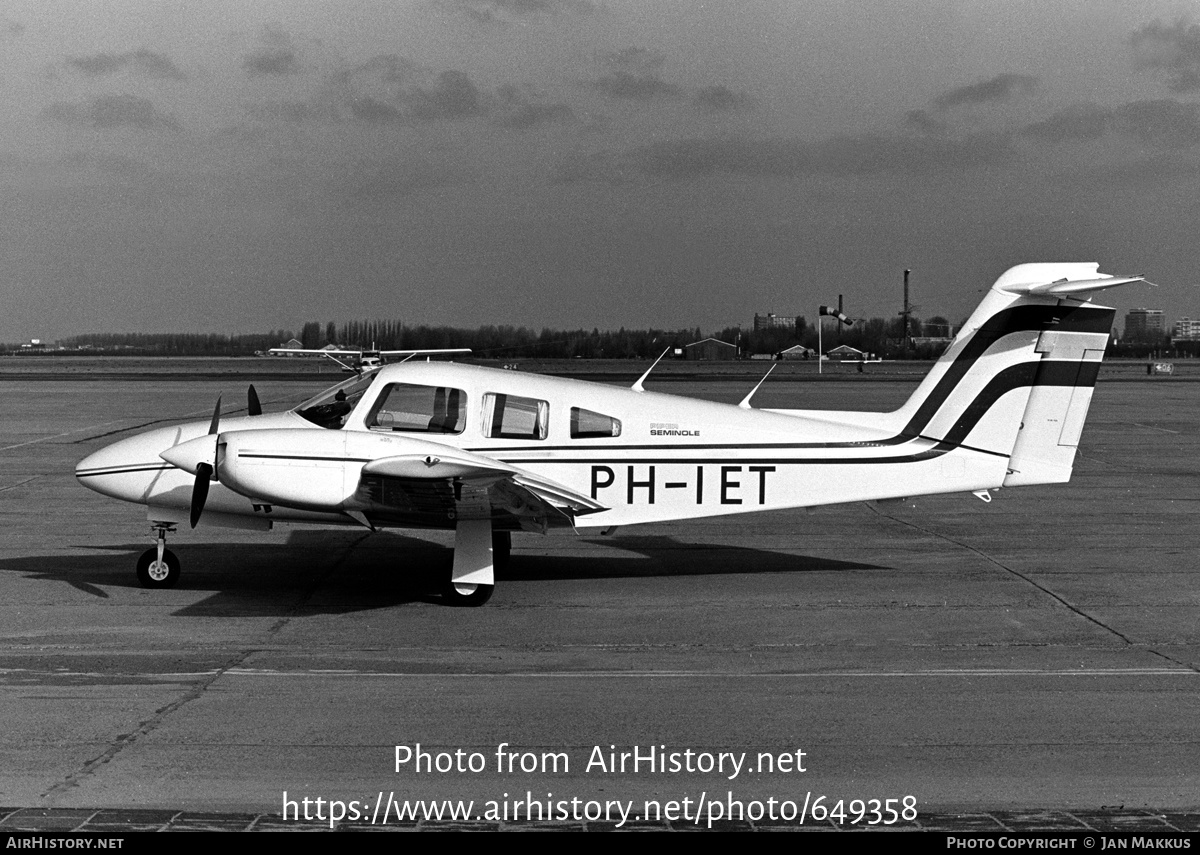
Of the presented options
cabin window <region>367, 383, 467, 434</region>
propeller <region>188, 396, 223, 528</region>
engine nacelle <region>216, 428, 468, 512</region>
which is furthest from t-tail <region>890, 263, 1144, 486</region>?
propeller <region>188, 396, 223, 528</region>

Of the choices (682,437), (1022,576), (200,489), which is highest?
(682,437)

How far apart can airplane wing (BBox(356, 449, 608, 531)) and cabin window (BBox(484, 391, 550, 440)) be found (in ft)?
1.72

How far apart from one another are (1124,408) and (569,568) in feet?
111

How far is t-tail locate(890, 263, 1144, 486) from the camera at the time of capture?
492 inches

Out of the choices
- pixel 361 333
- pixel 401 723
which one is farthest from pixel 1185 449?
pixel 361 333

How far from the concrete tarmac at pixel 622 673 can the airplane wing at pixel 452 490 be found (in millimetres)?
953

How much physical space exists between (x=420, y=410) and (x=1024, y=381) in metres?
6.14

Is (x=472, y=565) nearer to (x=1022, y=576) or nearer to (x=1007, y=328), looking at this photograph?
(x=1007, y=328)

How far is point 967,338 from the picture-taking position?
12891mm

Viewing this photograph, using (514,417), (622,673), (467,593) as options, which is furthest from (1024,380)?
(467,593)

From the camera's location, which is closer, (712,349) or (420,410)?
(420,410)

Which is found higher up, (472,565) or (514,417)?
(514,417)

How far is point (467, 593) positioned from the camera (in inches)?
461
